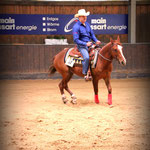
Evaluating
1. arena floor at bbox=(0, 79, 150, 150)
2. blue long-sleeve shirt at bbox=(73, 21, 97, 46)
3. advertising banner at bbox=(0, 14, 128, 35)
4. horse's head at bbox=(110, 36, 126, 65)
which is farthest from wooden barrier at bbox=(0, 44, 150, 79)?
horse's head at bbox=(110, 36, 126, 65)

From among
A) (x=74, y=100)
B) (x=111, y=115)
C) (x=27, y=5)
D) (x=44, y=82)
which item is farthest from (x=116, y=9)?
(x=111, y=115)

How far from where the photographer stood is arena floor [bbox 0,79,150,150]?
4.63 metres

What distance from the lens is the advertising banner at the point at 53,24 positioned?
43.8 feet

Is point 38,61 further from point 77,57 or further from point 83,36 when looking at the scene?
point 83,36

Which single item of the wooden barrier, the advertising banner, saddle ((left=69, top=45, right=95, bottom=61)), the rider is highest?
the advertising banner

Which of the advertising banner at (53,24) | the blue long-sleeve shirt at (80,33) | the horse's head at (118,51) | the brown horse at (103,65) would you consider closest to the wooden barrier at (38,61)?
the advertising banner at (53,24)

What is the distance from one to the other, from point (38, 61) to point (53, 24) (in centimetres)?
205

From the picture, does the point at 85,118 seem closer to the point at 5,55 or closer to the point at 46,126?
the point at 46,126

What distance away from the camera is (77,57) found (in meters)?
7.49

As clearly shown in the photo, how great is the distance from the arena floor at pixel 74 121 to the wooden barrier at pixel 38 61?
2.53 m

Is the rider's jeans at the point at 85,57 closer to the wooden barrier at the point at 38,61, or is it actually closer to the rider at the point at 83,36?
the rider at the point at 83,36

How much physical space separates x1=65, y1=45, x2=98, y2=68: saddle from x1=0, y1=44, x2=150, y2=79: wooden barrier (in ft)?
15.8

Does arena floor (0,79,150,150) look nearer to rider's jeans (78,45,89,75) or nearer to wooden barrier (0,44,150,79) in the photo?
rider's jeans (78,45,89,75)

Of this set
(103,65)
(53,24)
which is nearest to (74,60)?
(103,65)
